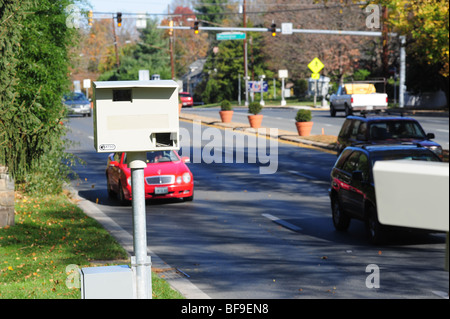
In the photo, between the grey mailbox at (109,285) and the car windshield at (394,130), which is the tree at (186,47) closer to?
the car windshield at (394,130)

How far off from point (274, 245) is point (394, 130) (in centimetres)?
788

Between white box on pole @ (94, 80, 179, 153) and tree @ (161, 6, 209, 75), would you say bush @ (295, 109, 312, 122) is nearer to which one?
white box on pole @ (94, 80, 179, 153)

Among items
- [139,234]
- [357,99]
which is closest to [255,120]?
[357,99]

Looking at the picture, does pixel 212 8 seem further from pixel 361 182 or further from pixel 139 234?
pixel 139 234

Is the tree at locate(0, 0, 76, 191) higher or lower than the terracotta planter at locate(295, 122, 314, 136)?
higher

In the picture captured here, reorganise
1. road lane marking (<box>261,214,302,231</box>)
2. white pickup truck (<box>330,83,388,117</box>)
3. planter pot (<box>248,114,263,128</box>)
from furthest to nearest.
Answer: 1. white pickup truck (<box>330,83,388,117</box>)
2. planter pot (<box>248,114,263,128</box>)
3. road lane marking (<box>261,214,302,231</box>)

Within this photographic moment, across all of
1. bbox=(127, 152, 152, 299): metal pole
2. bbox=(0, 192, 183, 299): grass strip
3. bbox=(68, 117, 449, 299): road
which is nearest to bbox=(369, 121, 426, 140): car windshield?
bbox=(68, 117, 449, 299): road

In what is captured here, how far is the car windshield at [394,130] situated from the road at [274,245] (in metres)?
2.11

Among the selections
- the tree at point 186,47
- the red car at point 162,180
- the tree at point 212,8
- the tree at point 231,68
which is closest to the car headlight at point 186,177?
the red car at point 162,180

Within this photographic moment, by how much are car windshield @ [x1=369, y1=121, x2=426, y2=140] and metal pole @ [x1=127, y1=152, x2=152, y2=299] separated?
14797mm

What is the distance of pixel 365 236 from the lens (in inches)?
543

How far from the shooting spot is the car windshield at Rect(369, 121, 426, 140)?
1967cm

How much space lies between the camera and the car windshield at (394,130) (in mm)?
19672

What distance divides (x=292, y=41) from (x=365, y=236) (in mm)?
65817
